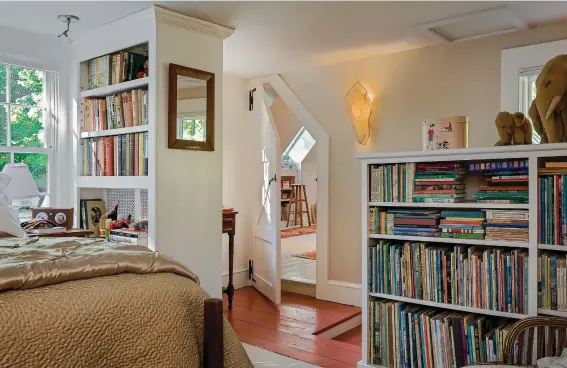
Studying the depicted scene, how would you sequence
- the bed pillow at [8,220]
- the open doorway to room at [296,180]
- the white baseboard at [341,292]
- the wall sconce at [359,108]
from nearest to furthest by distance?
1. the bed pillow at [8,220]
2. the wall sconce at [359,108]
3. the white baseboard at [341,292]
4. the open doorway to room at [296,180]

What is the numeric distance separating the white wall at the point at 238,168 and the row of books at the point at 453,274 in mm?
2352

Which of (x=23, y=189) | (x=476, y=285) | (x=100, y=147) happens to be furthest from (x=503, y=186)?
(x=23, y=189)

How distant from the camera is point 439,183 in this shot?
2.57 metres

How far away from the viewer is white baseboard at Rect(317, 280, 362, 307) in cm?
423

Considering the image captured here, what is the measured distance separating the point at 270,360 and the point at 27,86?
270 centimetres

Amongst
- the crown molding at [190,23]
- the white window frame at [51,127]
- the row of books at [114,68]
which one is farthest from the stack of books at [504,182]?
the white window frame at [51,127]

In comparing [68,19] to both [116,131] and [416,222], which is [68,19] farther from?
[416,222]

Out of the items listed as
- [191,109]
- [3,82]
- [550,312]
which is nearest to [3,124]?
[3,82]

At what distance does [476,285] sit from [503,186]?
1.69 feet

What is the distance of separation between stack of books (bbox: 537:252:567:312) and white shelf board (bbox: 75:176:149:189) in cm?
229

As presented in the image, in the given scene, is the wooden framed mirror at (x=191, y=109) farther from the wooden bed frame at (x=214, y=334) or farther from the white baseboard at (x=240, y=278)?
the white baseboard at (x=240, y=278)

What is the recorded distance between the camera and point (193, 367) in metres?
1.49

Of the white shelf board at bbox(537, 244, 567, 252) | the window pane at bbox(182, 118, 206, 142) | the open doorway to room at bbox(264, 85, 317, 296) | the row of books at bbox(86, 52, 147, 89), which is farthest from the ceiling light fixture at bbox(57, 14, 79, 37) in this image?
the open doorway to room at bbox(264, 85, 317, 296)

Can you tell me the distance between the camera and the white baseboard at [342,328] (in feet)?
12.1
